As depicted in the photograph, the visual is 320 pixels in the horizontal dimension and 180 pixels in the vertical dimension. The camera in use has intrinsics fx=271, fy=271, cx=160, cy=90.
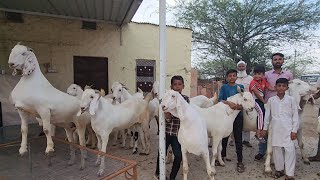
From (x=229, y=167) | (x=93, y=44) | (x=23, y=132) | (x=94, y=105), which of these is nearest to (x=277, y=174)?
(x=229, y=167)

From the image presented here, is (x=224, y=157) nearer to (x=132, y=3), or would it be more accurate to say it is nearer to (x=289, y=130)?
(x=289, y=130)

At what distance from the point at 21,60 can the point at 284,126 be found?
4.01 metres

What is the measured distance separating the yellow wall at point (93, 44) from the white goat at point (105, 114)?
4.29 m

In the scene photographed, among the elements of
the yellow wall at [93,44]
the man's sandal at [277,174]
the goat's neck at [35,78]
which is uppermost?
the yellow wall at [93,44]

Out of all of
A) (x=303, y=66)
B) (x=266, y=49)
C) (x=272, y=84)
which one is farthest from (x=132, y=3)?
(x=303, y=66)

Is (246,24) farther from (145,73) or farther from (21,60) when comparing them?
(21,60)

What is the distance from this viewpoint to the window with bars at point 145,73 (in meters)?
10.5

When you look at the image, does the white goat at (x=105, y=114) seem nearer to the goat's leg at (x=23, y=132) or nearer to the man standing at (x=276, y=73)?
the goat's leg at (x=23, y=132)

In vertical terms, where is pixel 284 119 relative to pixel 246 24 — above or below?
below

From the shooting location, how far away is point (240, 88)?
14.9 ft

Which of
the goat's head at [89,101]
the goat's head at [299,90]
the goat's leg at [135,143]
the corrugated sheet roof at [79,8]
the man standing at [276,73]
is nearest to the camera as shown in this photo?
the goat's head at [89,101]

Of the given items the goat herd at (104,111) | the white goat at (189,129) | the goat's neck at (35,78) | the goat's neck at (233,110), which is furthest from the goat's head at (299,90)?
the goat's neck at (35,78)

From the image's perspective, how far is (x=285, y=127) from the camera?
4363 mm

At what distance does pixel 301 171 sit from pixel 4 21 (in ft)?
27.5
